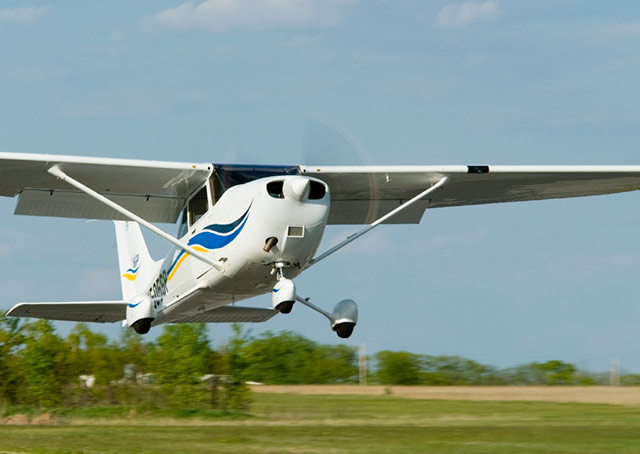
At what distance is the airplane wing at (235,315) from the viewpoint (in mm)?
16500

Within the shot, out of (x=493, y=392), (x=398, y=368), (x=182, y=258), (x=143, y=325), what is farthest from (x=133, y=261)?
(x=398, y=368)

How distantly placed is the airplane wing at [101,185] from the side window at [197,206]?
18cm

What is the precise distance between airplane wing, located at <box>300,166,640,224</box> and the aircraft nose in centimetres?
264

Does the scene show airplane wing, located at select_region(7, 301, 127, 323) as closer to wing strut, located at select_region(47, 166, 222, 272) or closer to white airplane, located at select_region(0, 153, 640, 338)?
white airplane, located at select_region(0, 153, 640, 338)

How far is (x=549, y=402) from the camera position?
21.3 m

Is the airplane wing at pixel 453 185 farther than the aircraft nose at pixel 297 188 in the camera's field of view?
Yes

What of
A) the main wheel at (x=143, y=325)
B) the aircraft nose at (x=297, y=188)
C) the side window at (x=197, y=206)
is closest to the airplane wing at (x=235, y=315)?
the main wheel at (x=143, y=325)

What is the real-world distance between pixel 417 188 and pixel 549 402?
731cm

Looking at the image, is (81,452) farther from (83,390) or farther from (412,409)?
(83,390)

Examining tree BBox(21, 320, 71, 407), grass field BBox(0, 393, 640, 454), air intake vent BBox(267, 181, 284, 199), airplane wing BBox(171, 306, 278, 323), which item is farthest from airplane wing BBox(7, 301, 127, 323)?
tree BBox(21, 320, 71, 407)

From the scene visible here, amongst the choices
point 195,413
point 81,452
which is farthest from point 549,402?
point 81,452

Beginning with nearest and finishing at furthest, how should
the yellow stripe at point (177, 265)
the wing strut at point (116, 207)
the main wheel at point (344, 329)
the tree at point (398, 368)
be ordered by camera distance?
1. the main wheel at point (344, 329)
2. the wing strut at point (116, 207)
3. the yellow stripe at point (177, 265)
4. the tree at point (398, 368)

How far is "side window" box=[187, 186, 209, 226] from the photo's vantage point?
1503 cm

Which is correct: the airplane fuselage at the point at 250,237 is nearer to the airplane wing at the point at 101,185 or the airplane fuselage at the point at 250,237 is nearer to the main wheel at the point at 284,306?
the main wheel at the point at 284,306
